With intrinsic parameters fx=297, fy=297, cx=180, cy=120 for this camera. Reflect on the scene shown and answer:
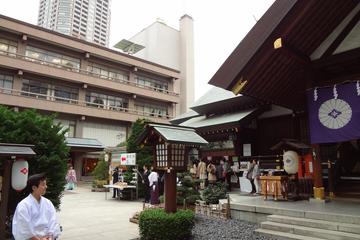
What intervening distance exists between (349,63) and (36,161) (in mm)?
10825

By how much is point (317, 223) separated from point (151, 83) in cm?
3794

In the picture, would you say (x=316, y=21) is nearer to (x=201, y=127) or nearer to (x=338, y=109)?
(x=338, y=109)

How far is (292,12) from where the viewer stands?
8.02m

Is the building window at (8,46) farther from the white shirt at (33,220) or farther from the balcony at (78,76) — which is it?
the white shirt at (33,220)

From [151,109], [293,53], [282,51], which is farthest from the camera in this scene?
[151,109]

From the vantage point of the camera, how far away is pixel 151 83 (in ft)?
143

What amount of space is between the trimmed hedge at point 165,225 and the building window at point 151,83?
3449 cm

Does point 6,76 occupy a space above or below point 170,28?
below

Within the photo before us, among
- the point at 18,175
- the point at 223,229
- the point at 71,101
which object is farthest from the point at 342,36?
the point at 71,101

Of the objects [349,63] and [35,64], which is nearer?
[349,63]

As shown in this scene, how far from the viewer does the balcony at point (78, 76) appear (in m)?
30.4

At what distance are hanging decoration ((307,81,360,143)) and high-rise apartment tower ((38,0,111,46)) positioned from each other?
3174 inches

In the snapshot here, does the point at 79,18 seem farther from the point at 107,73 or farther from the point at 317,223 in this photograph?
the point at 317,223

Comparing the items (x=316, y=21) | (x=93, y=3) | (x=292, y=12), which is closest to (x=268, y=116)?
(x=316, y=21)
